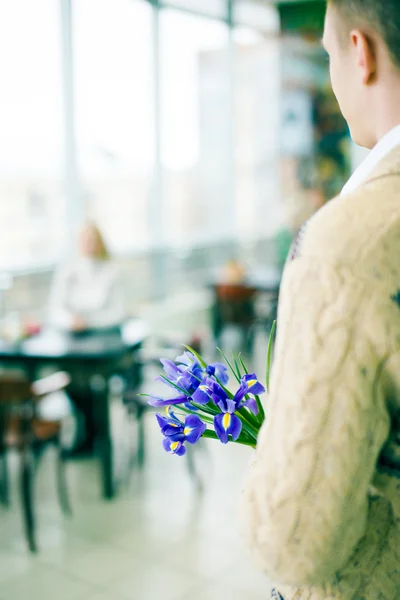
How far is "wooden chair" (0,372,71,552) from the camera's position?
11.8ft

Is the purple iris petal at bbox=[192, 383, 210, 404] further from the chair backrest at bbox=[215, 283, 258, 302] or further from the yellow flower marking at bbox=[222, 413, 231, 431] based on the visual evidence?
the chair backrest at bbox=[215, 283, 258, 302]

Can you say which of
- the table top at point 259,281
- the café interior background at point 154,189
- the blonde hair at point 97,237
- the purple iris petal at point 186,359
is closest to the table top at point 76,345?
the café interior background at point 154,189

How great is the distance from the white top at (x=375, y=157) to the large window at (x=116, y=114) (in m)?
5.74

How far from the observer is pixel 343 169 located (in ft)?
32.1

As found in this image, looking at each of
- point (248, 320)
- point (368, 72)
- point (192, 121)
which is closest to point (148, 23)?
point (192, 121)

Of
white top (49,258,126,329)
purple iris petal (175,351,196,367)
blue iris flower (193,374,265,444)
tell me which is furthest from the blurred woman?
blue iris flower (193,374,265,444)

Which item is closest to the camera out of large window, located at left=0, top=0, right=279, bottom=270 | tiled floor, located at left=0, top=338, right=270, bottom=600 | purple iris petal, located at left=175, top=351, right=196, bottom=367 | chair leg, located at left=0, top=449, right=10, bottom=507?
purple iris petal, located at left=175, top=351, right=196, bottom=367

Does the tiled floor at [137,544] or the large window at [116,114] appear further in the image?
the large window at [116,114]

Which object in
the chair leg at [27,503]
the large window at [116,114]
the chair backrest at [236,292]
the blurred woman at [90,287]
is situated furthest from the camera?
the chair backrest at [236,292]

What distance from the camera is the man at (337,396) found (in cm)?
74

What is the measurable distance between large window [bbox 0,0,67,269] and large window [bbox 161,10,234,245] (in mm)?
1663

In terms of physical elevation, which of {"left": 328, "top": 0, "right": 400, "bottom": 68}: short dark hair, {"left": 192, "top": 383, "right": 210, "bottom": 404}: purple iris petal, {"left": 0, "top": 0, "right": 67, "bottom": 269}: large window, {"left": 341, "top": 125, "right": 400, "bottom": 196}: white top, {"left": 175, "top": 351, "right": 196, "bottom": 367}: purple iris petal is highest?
{"left": 0, "top": 0, "right": 67, "bottom": 269}: large window

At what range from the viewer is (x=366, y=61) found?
83 cm

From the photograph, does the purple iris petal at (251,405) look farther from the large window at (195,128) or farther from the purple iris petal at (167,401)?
the large window at (195,128)
